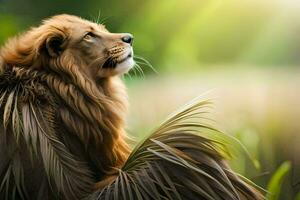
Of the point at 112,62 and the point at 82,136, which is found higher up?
the point at 112,62

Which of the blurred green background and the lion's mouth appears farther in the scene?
the blurred green background

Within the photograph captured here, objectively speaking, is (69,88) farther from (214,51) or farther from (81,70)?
(214,51)

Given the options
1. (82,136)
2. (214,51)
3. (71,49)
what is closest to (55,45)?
(71,49)

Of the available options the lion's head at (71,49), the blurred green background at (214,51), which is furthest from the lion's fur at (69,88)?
the blurred green background at (214,51)

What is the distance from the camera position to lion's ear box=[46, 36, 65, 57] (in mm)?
1213

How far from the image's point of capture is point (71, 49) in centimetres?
123

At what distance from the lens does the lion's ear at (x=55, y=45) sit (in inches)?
→ 47.8

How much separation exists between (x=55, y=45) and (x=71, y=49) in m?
0.03

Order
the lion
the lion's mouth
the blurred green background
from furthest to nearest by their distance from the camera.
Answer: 1. the blurred green background
2. the lion's mouth
3. the lion

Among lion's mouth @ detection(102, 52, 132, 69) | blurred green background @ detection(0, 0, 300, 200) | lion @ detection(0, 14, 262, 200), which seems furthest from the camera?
blurred green background @ detection(0, 0, 300, 200)

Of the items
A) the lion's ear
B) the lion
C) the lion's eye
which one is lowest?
the lion

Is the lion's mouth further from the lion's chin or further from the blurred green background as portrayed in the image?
the blurred green background

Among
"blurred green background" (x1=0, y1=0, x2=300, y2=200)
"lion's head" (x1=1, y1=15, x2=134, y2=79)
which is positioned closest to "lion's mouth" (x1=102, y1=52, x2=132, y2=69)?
"lion's head" (x1=1, y1=15, x2=134, y2=79)

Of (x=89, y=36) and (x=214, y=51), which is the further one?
(x=214, y=51)
